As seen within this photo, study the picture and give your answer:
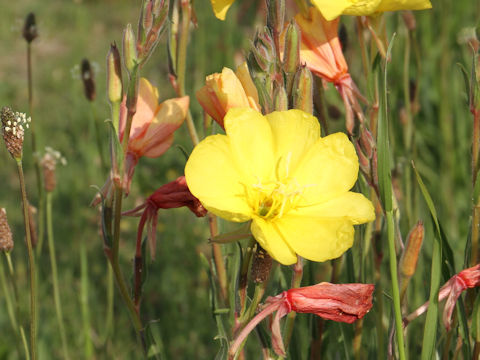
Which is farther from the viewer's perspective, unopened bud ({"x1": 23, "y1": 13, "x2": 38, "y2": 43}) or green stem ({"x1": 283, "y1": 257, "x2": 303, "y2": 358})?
unopened bud ({"x1": 23, "y1": 13, "x2": 38, "y2": 43})

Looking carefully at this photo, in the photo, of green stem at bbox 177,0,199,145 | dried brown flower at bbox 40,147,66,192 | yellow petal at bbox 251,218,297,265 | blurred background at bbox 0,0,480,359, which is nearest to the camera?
yellow petal at bbox 251,218,297,265

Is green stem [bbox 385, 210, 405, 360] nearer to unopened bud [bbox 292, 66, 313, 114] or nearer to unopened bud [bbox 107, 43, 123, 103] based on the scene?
unopened bud [bbox 292, 66, 313, 114]

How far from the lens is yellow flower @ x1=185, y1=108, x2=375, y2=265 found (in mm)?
775

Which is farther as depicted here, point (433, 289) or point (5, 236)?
point (5, 236)

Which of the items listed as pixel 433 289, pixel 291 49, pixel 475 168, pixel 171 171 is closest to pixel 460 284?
pixel 433 289

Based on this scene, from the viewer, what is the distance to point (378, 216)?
109 cm

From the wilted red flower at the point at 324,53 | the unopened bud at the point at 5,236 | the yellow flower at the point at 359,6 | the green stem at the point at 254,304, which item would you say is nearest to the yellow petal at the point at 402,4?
the yellow flower at the point at 359,6

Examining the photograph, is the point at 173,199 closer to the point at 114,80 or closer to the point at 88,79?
the point at 114,80

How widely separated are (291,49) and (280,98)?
0.07 m

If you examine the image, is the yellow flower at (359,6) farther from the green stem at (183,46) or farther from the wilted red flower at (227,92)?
the green stem at (183,46)

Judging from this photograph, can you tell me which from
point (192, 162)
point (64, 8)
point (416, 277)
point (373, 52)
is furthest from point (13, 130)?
point (64, 8)

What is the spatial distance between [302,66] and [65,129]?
2.64 meters

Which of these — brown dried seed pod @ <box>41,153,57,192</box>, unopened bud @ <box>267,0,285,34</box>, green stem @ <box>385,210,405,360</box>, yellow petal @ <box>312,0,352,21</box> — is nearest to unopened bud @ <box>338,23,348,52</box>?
yellow petal @ <box>312,0,352,21</box>

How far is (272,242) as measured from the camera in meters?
0.75
